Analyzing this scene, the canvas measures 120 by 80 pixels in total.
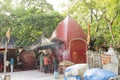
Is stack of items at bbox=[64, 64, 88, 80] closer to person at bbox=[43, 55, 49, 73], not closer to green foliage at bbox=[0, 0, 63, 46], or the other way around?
person at bbox=[43, 55, 49, 73]

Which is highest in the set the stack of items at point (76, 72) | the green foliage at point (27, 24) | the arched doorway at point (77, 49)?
the green foliage at point (27, 24)

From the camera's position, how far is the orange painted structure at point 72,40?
22.1 m

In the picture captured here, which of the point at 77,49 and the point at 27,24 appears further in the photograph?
the point at 27,24

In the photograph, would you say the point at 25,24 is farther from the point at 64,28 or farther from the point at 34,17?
the point at 64,28

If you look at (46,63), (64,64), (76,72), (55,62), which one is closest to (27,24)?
(46,63)

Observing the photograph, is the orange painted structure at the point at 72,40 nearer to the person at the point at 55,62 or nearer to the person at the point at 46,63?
the person at the point at 55,62

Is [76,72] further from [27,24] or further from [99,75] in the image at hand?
[27,24]

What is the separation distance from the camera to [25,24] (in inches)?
999

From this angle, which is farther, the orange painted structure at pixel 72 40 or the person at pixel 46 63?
the person at pixel 46 63

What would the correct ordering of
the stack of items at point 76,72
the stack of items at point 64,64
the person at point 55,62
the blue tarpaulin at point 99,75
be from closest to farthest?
the blue tarpaulin at point 99,75
the stack of items at point 76,72
the stack of items at point 64,64
the person at point 55,62

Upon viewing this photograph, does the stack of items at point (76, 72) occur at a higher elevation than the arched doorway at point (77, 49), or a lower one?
lower

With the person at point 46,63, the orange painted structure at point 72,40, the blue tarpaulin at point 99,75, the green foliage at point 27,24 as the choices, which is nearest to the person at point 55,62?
the orange painted structure at point 72,40

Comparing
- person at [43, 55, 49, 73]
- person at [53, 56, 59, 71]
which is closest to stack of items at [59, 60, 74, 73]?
person at [53, 56, 59, 71]

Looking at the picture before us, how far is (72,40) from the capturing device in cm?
2216
